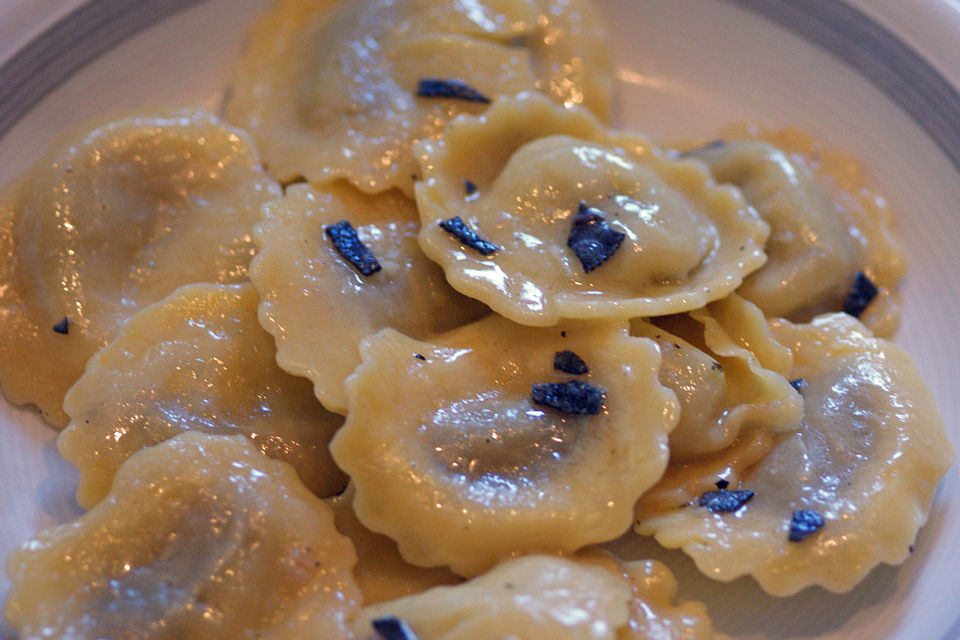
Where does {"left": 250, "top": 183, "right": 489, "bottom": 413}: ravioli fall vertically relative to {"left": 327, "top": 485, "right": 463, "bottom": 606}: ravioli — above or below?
above

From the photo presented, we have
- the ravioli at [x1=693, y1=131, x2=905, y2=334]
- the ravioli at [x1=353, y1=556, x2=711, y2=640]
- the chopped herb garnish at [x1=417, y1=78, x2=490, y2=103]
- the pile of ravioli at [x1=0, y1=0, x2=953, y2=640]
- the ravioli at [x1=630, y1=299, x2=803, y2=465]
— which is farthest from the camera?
the chopped herb garnish at [x1=417, y1=78, x2=490, y2=103]

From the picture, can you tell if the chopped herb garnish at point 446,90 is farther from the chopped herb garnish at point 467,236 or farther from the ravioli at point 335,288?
the chopped herb garnish at point 467,236

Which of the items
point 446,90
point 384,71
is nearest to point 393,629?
point 446,90

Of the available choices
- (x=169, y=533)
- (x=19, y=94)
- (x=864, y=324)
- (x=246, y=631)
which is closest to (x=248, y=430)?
(x=169, y=533)

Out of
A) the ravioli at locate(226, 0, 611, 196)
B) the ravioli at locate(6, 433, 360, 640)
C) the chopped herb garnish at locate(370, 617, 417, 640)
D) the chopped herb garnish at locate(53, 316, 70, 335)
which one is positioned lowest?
the chopped herb garnish at locate(53, 316, 70, 335)

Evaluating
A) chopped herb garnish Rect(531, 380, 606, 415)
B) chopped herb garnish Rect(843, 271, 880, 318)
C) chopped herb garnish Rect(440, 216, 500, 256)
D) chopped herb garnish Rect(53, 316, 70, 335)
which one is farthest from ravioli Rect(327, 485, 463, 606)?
chopped herb garnish Rect(843, 271, 880, 318)

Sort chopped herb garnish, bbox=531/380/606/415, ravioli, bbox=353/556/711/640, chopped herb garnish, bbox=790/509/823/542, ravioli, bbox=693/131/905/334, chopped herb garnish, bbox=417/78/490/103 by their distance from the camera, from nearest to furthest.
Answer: ravioli, bbox=353/556/711/640, chopped herb garnish, bbox=790/509/823/542, chopped herb garnish, bbox=531/380/606/415, ravioli, bbox=693/131/905/334, chopped herb garnish, bbox=417/78/490/103

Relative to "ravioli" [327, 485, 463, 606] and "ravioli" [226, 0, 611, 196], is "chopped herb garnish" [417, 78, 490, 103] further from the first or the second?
"ravioli" [327, 485, 463, 606]
